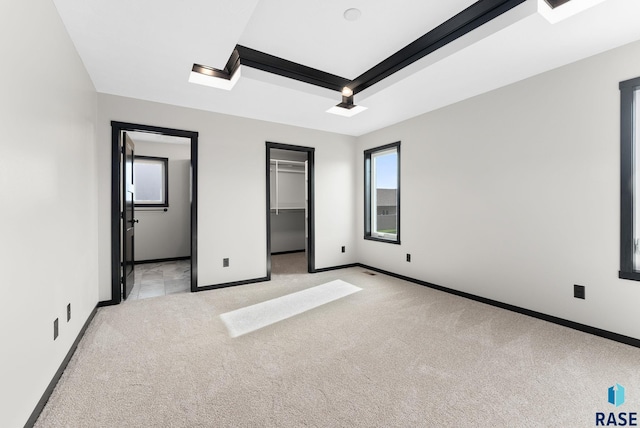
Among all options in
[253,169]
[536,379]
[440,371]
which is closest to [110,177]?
[253,169]

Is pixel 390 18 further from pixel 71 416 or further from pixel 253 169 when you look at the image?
pixel 71 416

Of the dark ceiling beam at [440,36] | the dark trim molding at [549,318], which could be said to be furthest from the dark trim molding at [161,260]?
the dark ceiling beam at [440,36]

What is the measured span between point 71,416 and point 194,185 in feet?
8.50

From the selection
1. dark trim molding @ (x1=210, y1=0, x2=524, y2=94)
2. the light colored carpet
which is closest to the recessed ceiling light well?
dark trim molding @ (x1=210, y1=0, x2=524, y2=94)

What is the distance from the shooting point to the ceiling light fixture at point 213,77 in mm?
2795

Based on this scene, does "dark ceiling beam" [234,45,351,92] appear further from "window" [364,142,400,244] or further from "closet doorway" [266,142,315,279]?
"closet doorway" [266,142,315,279]

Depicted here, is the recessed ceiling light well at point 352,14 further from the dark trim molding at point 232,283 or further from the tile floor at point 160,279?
the tile floor at point 160,279

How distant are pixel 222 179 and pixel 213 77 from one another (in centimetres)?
135

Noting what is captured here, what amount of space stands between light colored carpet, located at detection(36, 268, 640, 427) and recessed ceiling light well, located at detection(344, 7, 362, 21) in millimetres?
2590

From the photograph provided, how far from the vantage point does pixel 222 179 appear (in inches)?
151

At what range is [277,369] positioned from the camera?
6.27ft

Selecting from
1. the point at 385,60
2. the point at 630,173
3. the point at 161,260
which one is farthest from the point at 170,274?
the point at 630,173

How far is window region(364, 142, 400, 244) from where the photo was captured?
15.1ft

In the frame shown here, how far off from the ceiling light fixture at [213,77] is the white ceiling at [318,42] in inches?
2.9
